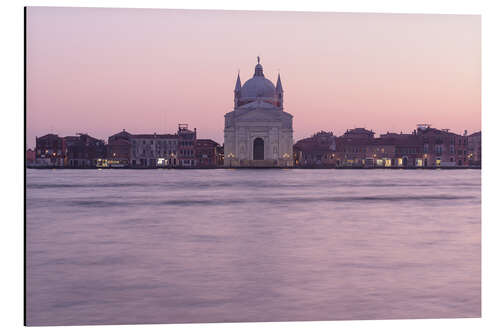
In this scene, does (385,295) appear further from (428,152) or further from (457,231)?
(428,152)

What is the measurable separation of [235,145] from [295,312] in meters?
60.1

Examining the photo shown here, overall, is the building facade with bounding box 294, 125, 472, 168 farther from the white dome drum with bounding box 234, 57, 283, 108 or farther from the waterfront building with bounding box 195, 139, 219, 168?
the waterfront building with bounding box 195, 139, 219, 168

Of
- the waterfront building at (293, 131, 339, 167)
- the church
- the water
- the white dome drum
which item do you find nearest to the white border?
the water

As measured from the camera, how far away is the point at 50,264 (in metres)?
7.14

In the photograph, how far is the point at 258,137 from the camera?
217ft

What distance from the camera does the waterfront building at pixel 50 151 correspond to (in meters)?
64.3

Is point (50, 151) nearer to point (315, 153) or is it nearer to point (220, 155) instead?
point (220, 155)

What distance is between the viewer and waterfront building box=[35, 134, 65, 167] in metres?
64.3

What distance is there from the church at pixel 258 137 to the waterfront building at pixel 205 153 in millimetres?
2671

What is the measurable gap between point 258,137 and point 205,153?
5537 millimetres

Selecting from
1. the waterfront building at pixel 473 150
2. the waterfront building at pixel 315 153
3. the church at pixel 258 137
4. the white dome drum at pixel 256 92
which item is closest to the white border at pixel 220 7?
the waterfront building at pixel 473 150

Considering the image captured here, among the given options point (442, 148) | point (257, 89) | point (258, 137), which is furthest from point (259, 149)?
point (442, 148)

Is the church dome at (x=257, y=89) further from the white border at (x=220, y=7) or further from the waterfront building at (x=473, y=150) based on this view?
the white border at (x=220, y=7)
